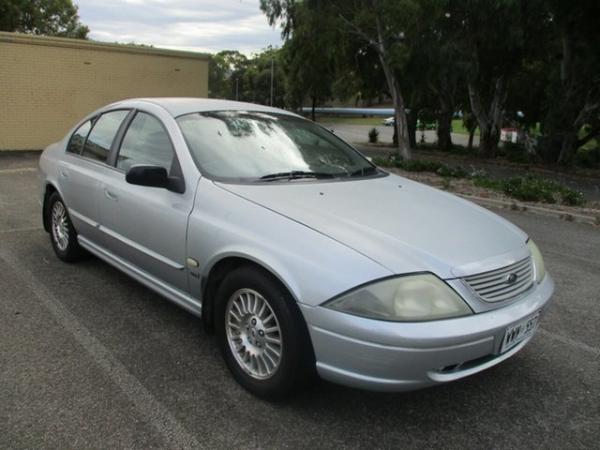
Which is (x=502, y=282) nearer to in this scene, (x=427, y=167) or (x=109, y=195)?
(x=109, y=195)

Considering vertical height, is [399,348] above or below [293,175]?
below

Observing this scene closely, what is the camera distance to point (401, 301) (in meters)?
2.44

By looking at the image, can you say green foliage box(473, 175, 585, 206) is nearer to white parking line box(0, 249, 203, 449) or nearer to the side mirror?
the side mirror

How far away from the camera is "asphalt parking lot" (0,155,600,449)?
2.62 metres

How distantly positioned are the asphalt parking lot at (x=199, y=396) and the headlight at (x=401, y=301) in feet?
2.17

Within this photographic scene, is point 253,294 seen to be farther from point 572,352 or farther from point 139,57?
point 139,57

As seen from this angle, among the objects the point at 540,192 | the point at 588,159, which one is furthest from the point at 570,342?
the point at 588,159

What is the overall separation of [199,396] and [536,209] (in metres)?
7.43

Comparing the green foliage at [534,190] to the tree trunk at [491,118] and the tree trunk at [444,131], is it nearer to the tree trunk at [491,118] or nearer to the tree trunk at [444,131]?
the tree trunk at [491,118]

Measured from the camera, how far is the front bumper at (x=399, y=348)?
7.82ft

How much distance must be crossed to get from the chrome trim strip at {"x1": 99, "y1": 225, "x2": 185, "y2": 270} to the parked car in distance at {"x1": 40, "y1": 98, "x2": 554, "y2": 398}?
1cm

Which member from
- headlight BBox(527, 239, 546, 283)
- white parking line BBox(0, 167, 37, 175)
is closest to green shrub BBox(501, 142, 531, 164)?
white parking line BBox(0, 167, 37, 175)

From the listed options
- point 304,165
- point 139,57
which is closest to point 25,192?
point 304,165

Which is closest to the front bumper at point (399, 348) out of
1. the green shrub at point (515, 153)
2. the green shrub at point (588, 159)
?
the green shrub at point (515, 153)
